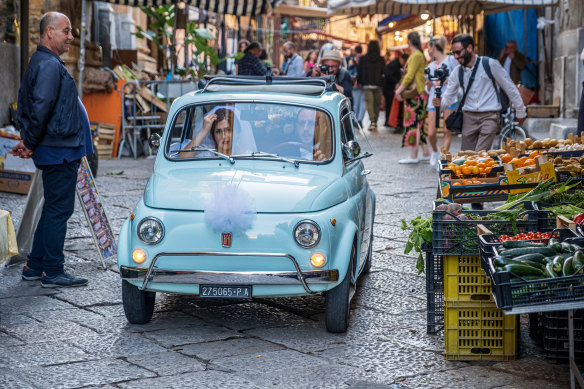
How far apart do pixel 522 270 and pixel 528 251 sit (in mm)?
370

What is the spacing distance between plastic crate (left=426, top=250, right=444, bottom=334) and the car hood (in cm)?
77

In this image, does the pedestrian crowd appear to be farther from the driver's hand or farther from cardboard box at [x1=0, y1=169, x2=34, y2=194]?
cardboard box at [x1=0, y1=169, x2=34, y2=194]

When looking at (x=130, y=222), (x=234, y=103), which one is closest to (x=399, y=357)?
(x=130, y=222)

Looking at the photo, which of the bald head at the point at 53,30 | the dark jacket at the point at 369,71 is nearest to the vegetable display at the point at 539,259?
the bald head at the point at 53,30

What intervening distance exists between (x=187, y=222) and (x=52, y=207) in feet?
5.71

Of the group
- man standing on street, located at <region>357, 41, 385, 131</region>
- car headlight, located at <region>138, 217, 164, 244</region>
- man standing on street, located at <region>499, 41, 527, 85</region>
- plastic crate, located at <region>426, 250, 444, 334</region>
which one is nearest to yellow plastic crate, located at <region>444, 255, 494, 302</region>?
plastic crate, located at <region>426, 250, 444, 334</region>

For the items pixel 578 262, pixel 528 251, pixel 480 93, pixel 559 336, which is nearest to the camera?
pixel 578 262

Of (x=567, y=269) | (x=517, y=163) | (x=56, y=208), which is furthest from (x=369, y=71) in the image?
(x=567, y=269)

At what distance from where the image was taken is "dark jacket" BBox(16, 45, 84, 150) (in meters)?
6.60

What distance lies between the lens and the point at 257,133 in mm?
6359

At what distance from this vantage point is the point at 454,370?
193 inches

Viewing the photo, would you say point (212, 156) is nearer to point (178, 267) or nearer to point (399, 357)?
point (178, 267)

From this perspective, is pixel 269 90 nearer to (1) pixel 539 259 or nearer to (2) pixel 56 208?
(2) pixel 56 208

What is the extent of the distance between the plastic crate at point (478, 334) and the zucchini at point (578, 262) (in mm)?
972
